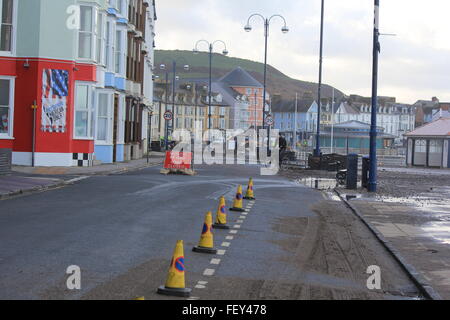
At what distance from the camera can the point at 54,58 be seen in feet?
110

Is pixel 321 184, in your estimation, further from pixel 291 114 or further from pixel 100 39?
pixel 291 114

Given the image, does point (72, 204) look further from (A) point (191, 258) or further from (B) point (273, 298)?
(B) point (273, 298)

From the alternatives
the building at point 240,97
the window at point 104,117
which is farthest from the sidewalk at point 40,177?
the building at point 240,97

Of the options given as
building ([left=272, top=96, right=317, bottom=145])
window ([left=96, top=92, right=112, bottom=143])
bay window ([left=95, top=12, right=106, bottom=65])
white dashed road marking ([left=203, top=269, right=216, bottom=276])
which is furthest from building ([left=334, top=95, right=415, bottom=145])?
white dashed road marking ([left=203, top=269, right=216, bottom=276])

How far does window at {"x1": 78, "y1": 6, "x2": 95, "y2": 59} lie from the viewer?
116ft

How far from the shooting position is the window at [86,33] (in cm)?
3525

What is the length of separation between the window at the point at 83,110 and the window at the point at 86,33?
154 cm

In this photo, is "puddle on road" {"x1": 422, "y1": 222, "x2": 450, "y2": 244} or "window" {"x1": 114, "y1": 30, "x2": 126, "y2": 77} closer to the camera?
"puddle on road" {"x1": 422, "y1": 222, "x2": 450, "y2": 244}

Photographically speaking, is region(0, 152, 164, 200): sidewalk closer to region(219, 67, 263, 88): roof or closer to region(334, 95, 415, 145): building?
region(219, 67, 263, 88): roof

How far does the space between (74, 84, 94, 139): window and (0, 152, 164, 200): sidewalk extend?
2.30 m

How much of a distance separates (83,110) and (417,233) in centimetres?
2234

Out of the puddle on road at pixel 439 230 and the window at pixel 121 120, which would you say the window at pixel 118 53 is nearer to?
the window at pixel 121 120

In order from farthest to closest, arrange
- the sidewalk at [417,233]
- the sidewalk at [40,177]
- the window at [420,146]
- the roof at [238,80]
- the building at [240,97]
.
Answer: the roof at [238,80], the building at [240,97], the window at [420,146], the sidewalk at [40,177], the sidewalk at [417,233]
